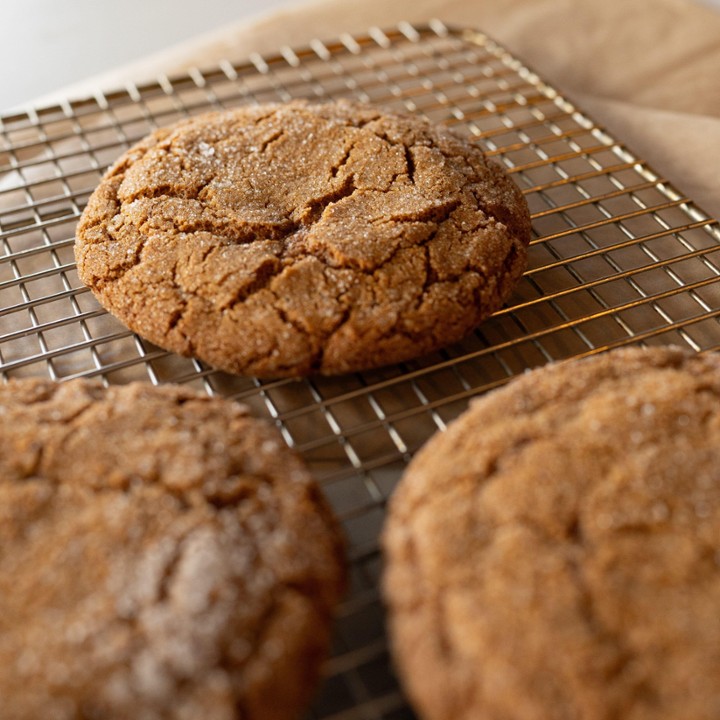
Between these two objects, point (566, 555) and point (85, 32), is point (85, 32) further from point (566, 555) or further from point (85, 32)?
point (566, 555)

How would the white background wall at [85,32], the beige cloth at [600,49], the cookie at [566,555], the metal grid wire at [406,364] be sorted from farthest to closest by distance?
the white background wall at [85,32], the beige cloth at [600,49], the metal grid wire at [406,364], the cookie at [566,555]

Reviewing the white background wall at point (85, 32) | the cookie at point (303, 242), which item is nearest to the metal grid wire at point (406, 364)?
the cookie at point (303, 242)

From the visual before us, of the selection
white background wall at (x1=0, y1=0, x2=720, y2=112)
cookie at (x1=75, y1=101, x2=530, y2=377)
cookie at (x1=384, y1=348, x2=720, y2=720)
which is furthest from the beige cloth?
cookie at (x1=384, y1=348, x2=720, y2=720)

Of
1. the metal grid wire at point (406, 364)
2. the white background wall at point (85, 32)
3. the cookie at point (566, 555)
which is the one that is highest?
the cookie at point (566, 555)

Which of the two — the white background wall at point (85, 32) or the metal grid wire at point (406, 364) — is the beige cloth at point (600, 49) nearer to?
the metal grid wire at point (406, 364)

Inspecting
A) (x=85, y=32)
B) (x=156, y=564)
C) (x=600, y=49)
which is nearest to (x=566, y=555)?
(x=156, y=564)

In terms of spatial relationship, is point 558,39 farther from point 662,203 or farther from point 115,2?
point 115,2

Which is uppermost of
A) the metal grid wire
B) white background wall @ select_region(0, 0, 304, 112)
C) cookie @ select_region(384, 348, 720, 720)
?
cookie @ select_region(384, 348, 720, 720)

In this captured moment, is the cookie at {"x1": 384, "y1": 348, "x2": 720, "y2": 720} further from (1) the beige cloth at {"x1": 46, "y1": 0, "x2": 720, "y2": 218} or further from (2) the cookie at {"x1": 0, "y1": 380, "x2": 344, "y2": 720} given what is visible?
(1) the beige cloth at {"x1": 46, "y1": 0, "x2": 720, "y2": 218}
